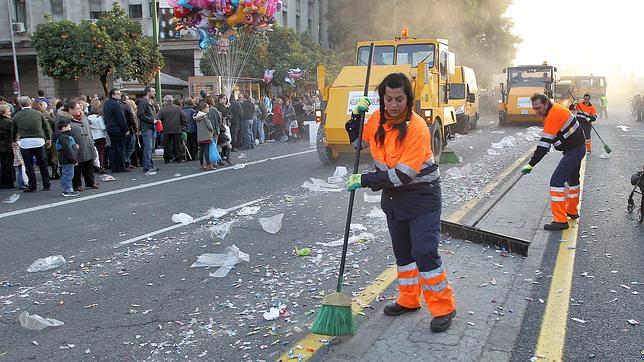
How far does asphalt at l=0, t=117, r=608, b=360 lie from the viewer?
12.3 feet

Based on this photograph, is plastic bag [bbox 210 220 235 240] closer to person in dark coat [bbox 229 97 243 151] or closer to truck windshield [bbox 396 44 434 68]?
truck windshield [bbox 396 44 434 68]

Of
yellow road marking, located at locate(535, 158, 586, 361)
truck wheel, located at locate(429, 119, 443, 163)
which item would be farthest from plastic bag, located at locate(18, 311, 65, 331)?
truck wheel, located at locate(429, 119, 443, 163)

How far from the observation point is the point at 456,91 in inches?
520

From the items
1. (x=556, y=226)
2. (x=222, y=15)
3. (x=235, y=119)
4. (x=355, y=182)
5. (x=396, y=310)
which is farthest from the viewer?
(x=235, y=119)

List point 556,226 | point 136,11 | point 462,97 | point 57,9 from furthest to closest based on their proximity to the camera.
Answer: point 136,11, point 57,9, point 462,97, point 556,226

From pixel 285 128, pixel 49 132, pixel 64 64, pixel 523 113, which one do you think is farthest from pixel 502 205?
pixel 64 64

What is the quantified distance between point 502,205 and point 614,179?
362 cm

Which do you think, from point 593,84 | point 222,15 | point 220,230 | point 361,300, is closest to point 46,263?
point 220,230

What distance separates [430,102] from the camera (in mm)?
11641

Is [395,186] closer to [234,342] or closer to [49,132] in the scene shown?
[234,342]

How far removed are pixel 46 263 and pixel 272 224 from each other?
241 cm

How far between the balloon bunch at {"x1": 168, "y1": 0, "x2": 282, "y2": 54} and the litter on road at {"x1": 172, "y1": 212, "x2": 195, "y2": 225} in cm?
702

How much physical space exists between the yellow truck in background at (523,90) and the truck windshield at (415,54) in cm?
1247

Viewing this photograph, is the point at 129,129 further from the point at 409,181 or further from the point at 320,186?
the point at 409,181
